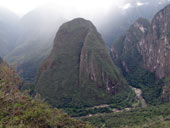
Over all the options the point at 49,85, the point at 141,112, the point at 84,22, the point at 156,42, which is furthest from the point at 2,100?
the point at 156,42

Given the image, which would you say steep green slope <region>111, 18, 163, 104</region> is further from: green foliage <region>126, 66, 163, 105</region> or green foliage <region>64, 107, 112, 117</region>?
green foliage <region>64, 107, 112, 117</region>

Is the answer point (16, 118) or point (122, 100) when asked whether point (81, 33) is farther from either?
point (16, 118)

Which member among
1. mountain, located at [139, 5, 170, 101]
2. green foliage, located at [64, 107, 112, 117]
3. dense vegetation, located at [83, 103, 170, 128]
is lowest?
dense vegetation, located at [83, 103, 170, 128]

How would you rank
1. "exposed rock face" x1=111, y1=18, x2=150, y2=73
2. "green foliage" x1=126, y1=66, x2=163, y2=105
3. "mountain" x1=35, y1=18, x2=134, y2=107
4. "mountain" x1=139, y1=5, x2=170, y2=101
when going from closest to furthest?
"mountain" x1=35, y1=18, x2=134, y2=107 < "green foliage" x1=126, y1=66, x2=163, y2=105 < "mountain" x1=139, y1=5, x2=170, y2=101 < "exposed rock face" x1=111, y1=18, x2=150, y2=73

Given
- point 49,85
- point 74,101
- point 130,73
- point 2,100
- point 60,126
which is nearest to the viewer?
point 2,100

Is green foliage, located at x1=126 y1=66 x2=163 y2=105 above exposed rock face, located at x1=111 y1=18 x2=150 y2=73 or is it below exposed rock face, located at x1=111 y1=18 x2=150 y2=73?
below

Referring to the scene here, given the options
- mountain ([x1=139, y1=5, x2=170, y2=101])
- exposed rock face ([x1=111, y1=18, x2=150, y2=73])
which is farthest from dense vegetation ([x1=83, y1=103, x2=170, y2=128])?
exposed rock face ([x1=111, y1=18, x2=150, y2=73])
